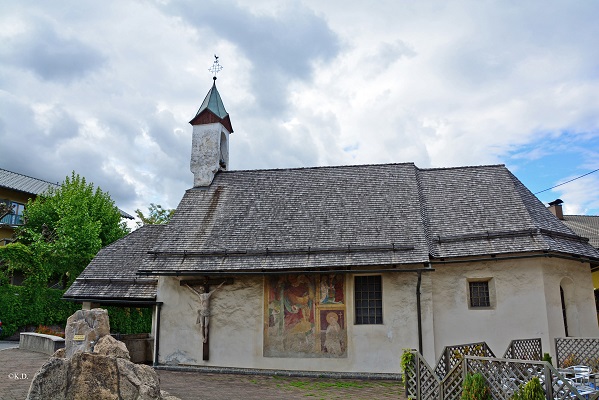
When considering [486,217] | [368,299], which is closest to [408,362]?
[368,299]

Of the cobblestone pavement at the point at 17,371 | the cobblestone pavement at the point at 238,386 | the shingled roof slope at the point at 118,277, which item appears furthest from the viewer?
the shingled roof slope at the point at 118,277

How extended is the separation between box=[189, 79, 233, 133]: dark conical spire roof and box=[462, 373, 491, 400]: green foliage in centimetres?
1675

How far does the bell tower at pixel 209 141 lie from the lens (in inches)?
849

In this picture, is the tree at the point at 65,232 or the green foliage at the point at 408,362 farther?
the tree at the point at 65,232

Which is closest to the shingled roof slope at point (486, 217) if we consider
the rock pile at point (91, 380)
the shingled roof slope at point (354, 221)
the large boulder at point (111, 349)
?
the shingled roof slope at point (354, 221)

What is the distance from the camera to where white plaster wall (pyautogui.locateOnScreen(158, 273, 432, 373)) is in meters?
15.5

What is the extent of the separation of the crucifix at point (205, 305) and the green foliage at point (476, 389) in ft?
33.2

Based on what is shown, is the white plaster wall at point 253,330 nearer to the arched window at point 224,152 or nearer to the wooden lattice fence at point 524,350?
the wooden lattice fence at point 524,350

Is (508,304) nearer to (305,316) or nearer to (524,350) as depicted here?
(524,350)

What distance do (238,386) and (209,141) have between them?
11820mm

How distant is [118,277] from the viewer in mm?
18828

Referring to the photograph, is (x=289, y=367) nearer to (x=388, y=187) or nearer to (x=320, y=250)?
(x=320, y=250)

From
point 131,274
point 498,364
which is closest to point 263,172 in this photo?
point 131,274

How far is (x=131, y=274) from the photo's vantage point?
18.9 m
